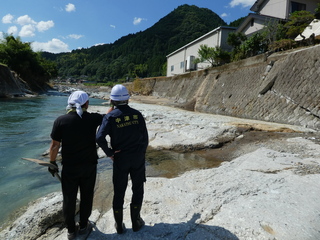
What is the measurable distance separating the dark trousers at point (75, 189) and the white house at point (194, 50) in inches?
1106

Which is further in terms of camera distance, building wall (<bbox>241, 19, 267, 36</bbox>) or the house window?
the house window

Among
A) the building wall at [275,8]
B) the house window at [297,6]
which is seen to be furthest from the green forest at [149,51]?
the house window at [297,6]

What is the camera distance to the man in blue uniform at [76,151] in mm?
2707

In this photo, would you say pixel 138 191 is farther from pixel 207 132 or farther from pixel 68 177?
pixel 207 132

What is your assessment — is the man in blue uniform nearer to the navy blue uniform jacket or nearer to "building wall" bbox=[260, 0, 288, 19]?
the navy blue uniform jacket

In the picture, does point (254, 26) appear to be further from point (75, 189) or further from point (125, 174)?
point (75, 189)

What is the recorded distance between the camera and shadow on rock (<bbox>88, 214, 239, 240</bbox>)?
2.69 meters

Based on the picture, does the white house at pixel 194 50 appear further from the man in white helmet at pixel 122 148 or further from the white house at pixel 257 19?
the man in white helmet at pixel 122 148

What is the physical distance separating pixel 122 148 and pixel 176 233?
1.32 metres

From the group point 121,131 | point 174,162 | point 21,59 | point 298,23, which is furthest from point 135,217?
point 21,59

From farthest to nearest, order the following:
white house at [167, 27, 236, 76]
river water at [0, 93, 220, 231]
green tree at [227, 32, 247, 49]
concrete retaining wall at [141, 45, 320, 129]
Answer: white house at [167, 27, 236, 76] → green tree at [227, 32, 247, 49] → concrete retaining wall at [141, 45, 320, 129] → river water at [0, 93, 220, 231]

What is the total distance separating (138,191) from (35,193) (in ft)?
10.3

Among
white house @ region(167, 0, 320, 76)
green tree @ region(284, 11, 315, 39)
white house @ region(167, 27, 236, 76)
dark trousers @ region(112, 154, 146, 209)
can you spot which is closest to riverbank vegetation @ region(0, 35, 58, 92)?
white house @ region(167, 27, 236, 76)

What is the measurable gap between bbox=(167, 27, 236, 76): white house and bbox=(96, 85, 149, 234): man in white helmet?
27.6 m
